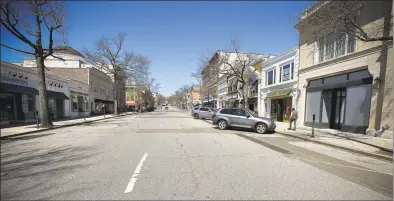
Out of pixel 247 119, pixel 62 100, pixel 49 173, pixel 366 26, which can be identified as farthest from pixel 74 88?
pixel 366 26

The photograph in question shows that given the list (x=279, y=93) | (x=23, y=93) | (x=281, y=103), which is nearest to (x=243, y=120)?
(x=279, y=93)

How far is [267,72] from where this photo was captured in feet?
79.7

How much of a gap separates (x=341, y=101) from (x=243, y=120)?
7.12m

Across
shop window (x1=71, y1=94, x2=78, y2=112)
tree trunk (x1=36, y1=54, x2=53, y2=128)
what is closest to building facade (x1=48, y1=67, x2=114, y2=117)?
shop window (x1=71, y1=94, x2=78, y2=112)

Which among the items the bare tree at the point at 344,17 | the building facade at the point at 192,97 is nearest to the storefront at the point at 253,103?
the bare tree at the point at 344,17

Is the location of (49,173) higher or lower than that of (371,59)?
lower

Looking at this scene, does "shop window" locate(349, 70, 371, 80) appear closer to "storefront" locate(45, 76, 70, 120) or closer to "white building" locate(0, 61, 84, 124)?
"white building" locate(0, 61, 84, 124)

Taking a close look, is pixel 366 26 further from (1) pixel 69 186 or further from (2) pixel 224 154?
(1) pixel 69 186

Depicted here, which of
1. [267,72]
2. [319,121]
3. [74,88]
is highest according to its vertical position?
[267,72]

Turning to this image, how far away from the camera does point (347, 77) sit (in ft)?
43.3

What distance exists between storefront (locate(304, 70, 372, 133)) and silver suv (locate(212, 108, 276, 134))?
4982 millimetres

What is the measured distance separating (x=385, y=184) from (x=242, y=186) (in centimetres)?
319

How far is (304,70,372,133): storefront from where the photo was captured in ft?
39.1

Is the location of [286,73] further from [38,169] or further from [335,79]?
[38,169]
